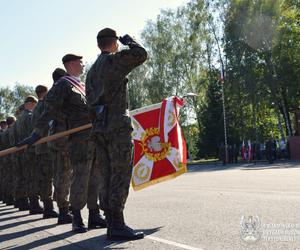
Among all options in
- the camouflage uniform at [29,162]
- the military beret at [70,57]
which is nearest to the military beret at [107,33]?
the military beret at [70,57]

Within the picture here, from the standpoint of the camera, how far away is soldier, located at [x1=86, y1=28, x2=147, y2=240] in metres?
5.11

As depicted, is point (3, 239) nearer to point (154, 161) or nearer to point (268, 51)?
point (154, 161)

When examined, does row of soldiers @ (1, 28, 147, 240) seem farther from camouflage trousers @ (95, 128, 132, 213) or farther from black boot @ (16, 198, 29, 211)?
black boot @ (16, 198, 29, 211)

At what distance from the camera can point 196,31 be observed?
46.9 m

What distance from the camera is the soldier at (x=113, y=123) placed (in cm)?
511

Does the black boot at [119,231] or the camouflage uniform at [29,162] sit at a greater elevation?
the camouflage uniform at [29,162]

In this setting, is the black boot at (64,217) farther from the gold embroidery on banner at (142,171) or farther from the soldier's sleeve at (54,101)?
the soldier's sleeve at (54,101)

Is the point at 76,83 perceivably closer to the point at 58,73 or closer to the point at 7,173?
the point at 58,73

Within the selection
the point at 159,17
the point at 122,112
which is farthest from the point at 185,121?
the point at 122,112

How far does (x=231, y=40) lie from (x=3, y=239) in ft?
125

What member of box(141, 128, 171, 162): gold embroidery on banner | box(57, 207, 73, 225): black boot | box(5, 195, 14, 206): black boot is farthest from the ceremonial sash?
box(5, 195, 14, 206): black boot

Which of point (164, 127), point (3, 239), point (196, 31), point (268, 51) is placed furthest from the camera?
point (196, 31)

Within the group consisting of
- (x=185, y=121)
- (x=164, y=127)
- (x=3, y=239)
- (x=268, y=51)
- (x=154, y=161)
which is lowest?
(x=3, y=239)

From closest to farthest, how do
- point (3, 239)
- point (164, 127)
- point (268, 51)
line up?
1. point (3, 239)
2. point (164, 127)
3. point (268, 51)
